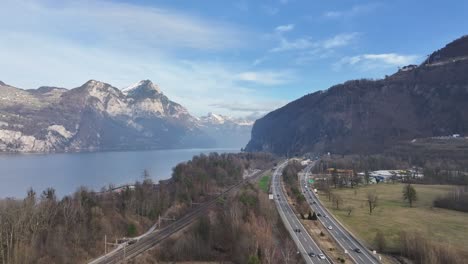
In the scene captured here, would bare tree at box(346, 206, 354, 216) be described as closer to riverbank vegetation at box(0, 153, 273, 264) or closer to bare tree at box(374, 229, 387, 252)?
bare tree at box(374, 229, 387, 252)

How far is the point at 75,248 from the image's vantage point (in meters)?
54.4

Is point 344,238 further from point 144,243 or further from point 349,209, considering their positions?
point 144,243

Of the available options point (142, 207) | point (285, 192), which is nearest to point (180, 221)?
point (142, 207)

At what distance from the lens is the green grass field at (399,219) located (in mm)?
61544

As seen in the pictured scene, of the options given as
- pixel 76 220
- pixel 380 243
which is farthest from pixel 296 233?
pixel 76 220

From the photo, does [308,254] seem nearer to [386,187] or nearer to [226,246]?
[226,246]

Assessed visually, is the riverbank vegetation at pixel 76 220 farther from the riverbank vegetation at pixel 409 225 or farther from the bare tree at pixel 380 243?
the bare tree at pixel 380 243

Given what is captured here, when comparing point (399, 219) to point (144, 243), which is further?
point (399, 219)

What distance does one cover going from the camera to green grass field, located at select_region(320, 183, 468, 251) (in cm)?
6154

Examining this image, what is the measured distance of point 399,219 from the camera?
74.8m

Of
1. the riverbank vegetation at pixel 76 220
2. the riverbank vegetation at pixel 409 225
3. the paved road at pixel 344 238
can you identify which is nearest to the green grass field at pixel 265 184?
the riverbank vegetation at pixel 409 225

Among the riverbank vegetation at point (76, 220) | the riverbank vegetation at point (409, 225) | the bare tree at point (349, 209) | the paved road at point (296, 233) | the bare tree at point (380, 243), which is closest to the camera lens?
the paved road at point (296, 233)

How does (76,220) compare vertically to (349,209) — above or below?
above

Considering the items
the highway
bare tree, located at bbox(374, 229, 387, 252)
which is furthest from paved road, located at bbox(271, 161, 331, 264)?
the highway
